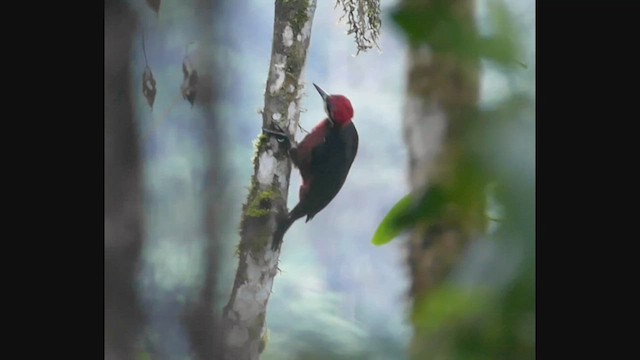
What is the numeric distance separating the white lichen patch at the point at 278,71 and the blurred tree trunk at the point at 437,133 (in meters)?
0.30

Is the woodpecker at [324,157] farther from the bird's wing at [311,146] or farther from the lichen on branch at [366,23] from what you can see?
the lichen on branch at [366,23]

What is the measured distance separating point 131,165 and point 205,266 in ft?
1.11

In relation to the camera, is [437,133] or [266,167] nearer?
[437,133]

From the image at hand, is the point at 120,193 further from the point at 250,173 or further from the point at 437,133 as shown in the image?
the point at 437,133

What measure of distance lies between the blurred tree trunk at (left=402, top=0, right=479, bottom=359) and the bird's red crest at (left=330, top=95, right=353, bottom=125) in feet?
0.43

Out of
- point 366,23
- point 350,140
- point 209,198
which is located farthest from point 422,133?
point 209,198

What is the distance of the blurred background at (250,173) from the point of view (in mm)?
1735

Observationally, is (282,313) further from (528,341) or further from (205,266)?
(528,341)

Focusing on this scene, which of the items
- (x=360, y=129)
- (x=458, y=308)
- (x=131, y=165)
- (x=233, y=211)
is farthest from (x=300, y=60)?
(x=458, y=308)

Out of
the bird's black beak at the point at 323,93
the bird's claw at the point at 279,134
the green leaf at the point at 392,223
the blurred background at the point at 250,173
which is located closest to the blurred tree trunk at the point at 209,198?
the blurred background at the point at 250,173

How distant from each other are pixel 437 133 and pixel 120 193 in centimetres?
84

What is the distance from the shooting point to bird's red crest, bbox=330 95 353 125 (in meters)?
1.76

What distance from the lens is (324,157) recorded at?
1789 mm
